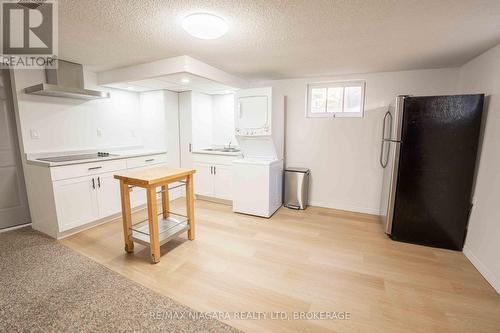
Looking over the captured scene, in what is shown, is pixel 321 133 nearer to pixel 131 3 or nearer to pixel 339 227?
pixel 339 227

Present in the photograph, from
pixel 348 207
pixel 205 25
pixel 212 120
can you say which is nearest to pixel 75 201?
pixel 205 25

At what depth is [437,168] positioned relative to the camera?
2396 mm

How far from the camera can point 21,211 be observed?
2.99 meters

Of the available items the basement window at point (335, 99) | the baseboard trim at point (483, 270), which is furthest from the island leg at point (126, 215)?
the baseboard trim at point (483, 270)

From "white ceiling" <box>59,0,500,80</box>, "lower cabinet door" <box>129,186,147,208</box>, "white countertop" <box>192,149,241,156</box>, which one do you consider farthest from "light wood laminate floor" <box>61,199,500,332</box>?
"white ceiling" <box>59,0,500,80</box>

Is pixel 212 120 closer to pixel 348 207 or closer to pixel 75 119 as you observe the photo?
pixel 75 119

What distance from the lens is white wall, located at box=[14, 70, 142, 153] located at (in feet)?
8.96

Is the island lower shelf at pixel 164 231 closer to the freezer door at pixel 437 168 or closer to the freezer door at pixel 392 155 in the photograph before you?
the freezer door at pixel 392 155

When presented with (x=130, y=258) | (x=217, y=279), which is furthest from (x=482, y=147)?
(x=130, y=258)

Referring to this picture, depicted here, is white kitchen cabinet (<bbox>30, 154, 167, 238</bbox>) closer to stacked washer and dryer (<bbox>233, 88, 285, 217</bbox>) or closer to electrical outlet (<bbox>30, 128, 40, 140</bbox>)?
electrical outlet (<bbox>30, 128, 40, 140</bbox>)

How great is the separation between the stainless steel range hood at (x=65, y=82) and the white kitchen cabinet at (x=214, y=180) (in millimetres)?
1846

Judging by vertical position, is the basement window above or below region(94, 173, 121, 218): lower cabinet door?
above

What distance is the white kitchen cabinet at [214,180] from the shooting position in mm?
3795

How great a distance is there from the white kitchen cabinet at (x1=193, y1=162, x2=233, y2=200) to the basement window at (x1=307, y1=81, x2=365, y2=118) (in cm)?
169
